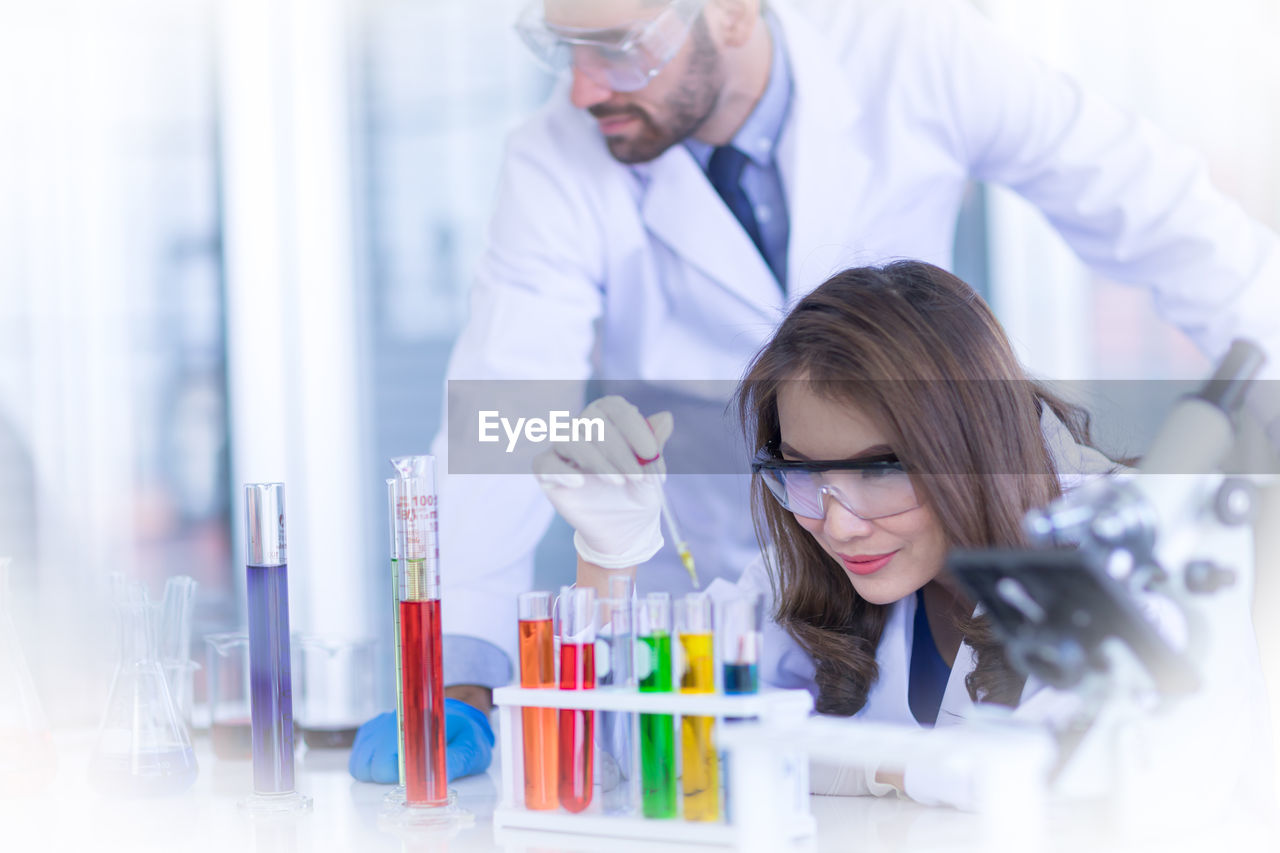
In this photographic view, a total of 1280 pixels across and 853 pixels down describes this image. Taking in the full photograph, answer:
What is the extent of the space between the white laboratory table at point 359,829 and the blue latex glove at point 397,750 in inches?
0.7

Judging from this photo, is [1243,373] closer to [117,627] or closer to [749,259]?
[749,259]

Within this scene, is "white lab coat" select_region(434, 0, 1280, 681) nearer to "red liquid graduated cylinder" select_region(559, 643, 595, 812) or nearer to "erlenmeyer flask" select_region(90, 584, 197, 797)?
"erlenmeyer flask" select_region(90, 584, 197, 797)

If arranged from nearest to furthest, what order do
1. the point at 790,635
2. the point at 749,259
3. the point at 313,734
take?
1. the point at 790,635
2. the point at 313,734
3. the point at 749,259

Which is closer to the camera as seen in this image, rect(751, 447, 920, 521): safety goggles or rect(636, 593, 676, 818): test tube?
rect(636, 593, 676, 818): test tube

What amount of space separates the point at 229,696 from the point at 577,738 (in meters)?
0.80

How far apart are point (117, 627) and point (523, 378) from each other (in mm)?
930

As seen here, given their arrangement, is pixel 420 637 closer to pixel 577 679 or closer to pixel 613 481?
pixel 577 679

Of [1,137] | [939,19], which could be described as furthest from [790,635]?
[1,137]

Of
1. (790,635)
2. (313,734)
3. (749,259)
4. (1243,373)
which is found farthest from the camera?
(749,259)

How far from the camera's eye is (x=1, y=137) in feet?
8.31

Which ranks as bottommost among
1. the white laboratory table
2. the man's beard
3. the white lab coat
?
the white laboratory table

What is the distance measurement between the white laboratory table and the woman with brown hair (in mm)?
168

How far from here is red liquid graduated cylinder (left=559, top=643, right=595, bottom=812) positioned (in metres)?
1.18

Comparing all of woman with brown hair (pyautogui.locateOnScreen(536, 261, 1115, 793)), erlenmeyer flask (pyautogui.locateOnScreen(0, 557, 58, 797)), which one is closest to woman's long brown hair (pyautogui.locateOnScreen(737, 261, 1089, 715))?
woman with brown hair (pyautogui.locateOnScreen(536, 261, 1115, 793))
